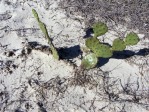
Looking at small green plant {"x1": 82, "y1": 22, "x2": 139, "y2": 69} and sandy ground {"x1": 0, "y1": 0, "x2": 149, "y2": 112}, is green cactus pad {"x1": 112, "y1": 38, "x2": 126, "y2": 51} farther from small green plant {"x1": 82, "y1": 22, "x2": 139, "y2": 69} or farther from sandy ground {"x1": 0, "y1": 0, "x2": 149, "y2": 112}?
sandy ground {"x1": 0, "y1": 0, "x2": 149, "y2": 112}

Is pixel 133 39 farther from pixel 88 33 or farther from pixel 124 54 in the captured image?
pixel 88 33

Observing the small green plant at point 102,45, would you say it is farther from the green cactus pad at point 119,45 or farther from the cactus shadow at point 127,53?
the cactus shadow at point 127,53

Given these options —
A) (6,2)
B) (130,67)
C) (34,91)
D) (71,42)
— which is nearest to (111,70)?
(130,67)

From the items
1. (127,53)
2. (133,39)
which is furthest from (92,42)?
(127,53)

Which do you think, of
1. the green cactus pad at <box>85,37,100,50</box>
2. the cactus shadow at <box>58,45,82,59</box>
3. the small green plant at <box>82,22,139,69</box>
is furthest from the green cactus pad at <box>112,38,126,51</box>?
the cactus shadow at <box>58,45,82,59</box>

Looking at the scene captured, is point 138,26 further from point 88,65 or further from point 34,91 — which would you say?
point 34,91

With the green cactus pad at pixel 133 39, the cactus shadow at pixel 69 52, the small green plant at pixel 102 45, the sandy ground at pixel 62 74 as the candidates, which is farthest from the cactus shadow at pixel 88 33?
the green cactus pad at pixel 133 39
